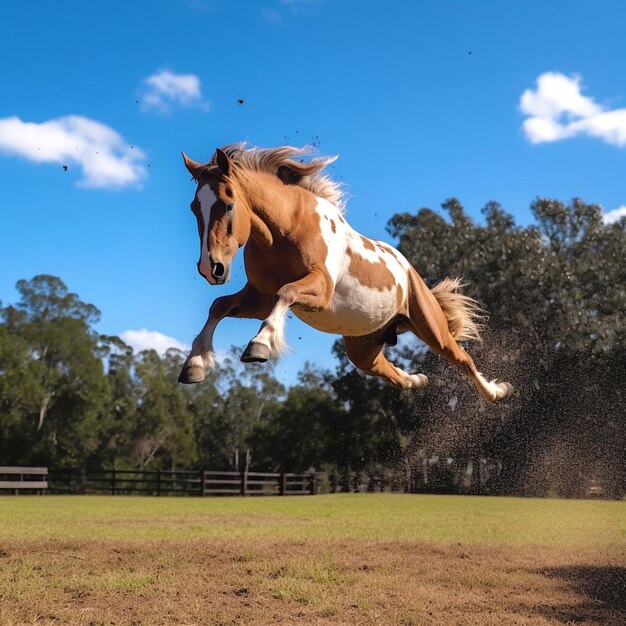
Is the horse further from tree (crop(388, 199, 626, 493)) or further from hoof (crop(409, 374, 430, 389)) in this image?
tree (crop(388, 199, 626, 493))

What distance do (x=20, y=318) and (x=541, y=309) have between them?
35523 millimetres

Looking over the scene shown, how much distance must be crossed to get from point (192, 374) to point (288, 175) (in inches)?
69.3

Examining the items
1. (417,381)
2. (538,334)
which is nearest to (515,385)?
(538,334)

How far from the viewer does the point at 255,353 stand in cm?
450

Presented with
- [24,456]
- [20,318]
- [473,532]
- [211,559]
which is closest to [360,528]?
[473,532]

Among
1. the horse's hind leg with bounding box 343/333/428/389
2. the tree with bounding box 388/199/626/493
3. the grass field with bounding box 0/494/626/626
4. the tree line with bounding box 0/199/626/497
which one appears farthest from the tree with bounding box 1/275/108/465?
the horse's hind leg with bounding box 343/333/428/389

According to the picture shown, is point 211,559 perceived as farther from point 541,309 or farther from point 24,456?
point 24,456

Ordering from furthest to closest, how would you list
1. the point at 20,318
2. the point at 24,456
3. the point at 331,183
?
the point at 20,318 → the point at 24,456 → the point at 331,183

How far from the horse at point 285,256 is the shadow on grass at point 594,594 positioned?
8.84 ft

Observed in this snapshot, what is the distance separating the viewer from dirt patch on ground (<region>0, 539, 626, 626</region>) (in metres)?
5.75

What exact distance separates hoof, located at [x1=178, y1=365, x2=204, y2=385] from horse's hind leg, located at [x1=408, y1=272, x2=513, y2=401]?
2320 mm

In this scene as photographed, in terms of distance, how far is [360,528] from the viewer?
1250 cm

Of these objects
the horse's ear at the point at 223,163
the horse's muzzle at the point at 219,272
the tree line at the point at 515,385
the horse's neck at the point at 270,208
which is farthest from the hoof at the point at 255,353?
the tree line at the point at 515,385

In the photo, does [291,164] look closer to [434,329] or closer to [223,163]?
[223,163]
